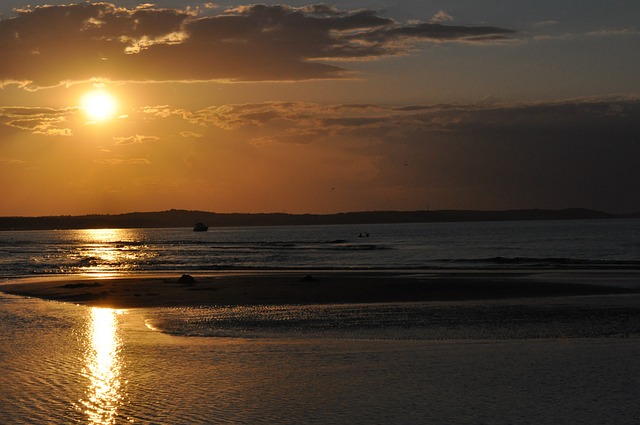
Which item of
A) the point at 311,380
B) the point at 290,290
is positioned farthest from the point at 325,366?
the point at 290,290

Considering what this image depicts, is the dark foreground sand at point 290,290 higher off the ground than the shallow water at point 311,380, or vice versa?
the shallow water at point 311,380

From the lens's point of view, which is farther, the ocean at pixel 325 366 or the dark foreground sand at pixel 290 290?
the dark foreground sand at pixel 290 290

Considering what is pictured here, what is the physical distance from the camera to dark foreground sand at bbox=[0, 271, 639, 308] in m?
37.8

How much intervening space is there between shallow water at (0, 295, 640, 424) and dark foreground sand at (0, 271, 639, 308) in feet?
43.6

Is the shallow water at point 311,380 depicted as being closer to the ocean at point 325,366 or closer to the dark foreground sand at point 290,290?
the ocean at point 325,366

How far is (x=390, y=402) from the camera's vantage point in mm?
15320

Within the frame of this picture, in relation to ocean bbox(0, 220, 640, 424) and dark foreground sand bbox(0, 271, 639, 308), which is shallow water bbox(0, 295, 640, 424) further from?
dark foreground sand bbox(0, 271, 639, 308)

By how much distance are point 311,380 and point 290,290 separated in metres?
25.5

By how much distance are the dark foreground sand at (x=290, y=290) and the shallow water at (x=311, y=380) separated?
43.6 ft

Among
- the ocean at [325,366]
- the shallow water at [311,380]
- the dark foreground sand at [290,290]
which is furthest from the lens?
the dark foreground sand at [290,290]

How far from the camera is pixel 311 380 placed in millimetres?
17422

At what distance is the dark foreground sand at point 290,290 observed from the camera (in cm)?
3784

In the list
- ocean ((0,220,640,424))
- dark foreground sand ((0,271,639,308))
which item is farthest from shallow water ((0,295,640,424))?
dark foreground sand ((0,271,639,308))

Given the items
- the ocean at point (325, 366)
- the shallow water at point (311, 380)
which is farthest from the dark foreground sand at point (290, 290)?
the shallow water at point (311, 380)
